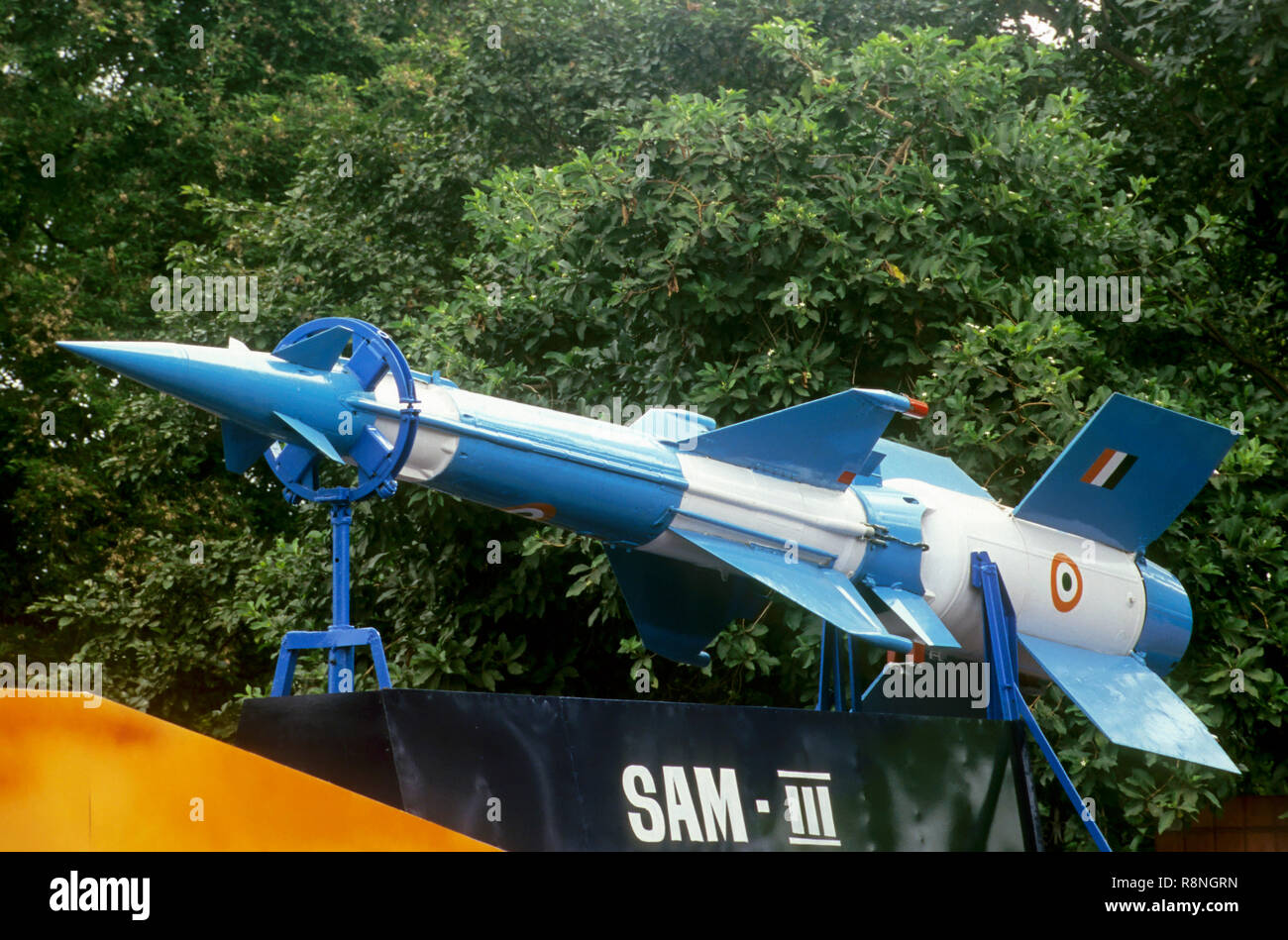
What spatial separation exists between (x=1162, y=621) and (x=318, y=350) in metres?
4.18

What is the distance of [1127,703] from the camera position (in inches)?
232

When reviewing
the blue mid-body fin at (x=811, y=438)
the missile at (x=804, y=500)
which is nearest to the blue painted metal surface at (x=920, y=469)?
the missile at (x=804, y=500)

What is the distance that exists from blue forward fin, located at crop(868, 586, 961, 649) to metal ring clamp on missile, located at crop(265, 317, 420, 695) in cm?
217

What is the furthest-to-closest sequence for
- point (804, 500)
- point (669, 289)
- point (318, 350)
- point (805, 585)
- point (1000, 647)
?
point (669, 289) < point (1000, 647) < point (804, 500) < point (805, 585) < point (318, 350)

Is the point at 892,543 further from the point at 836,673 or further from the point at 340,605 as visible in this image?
the point at 340,605

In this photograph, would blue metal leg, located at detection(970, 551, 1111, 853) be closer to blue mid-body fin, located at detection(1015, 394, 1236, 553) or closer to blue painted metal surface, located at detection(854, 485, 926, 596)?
blue painted metal surface, located at detection(854, 485, 926, 596)

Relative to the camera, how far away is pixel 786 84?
11664mm

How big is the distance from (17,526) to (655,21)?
899 cm

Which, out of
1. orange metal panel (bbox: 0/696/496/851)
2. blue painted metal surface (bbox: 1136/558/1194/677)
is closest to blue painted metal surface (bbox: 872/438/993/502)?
blue painted metal surface (bbox: 1136/558/1194/677)

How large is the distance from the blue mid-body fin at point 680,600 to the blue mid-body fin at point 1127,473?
131cm

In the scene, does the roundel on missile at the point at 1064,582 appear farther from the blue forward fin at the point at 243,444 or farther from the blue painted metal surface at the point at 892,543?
the blue forward fin at the point at 243,444

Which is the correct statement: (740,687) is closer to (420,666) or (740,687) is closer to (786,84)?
(420,666)

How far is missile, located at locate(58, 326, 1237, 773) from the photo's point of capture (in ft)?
14.3

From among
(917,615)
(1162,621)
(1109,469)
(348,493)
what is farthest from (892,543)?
(348,493)
